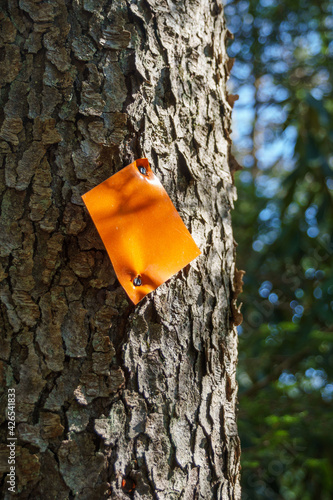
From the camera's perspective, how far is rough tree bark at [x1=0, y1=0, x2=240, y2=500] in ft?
2.29

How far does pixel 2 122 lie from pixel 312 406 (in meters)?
2.76

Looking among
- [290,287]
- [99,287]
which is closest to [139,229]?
[99,287]

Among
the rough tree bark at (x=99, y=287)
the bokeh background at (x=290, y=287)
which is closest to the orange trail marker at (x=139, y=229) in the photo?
the rough tree bark at (x=99, y=287)

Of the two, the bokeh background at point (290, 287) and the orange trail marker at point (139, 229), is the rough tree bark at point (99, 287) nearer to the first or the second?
the orange trail marker at point (139, 229)

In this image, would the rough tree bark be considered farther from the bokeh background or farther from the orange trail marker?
the bokeh background

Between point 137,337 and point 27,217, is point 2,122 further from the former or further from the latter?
point 137,337

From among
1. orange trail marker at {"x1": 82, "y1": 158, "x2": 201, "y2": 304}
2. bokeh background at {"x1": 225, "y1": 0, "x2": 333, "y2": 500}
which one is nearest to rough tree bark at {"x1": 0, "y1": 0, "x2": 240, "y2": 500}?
orange trail marker at {"x1": 82, "y1": 158, "x2": 201, "y2": 304}

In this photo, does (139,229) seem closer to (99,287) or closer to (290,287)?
(99,287)

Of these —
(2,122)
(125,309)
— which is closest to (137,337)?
(125,309)

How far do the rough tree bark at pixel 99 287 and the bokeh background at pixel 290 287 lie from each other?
1436 millimetres

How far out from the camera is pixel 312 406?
9.37 feet

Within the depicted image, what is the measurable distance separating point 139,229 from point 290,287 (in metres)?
3.10

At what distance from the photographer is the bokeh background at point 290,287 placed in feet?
8.77

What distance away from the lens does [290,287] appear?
364cm
